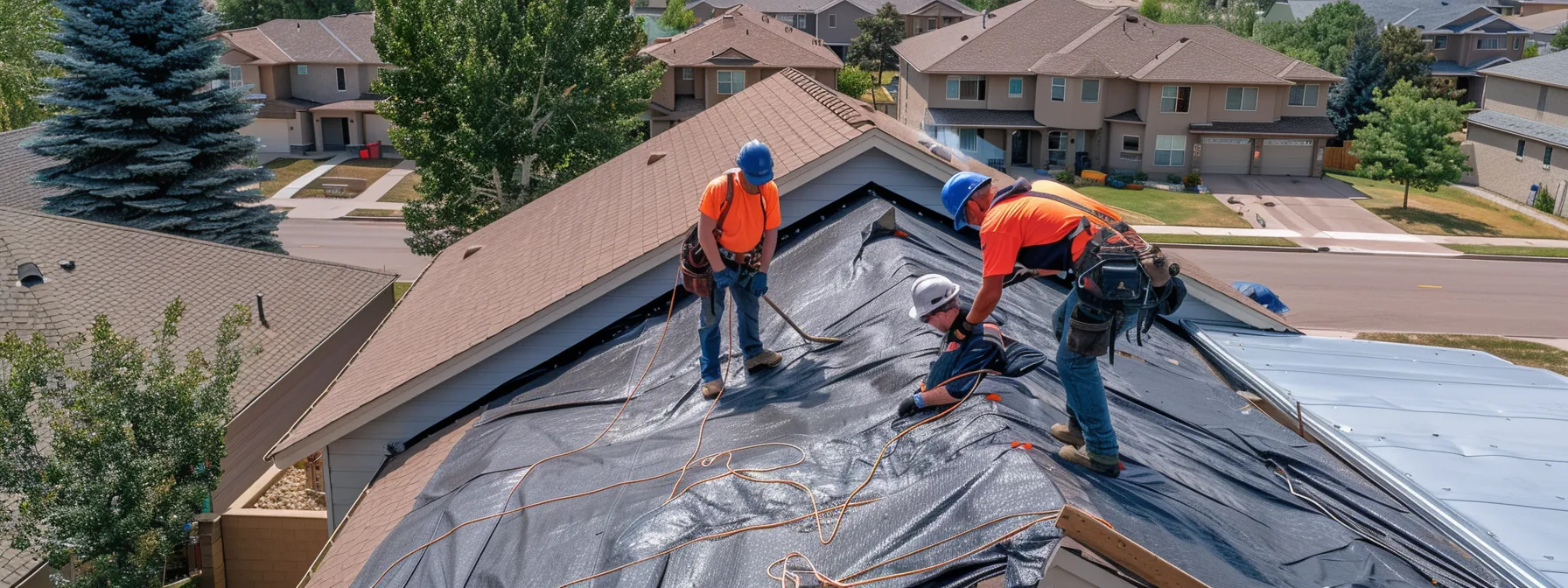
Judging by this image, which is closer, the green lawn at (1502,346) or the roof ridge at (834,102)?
the roof ridge at (834,102)

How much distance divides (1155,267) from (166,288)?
17.0 metres

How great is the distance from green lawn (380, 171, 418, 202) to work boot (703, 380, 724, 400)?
39.7 metres

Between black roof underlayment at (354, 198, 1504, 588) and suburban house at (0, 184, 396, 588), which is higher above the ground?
black roof underlayment at (354, 198, 1504, 588)

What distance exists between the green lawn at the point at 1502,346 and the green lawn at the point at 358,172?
129ft

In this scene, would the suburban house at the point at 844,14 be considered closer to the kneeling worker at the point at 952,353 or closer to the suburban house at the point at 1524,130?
the suburban house at the point at 1524,130

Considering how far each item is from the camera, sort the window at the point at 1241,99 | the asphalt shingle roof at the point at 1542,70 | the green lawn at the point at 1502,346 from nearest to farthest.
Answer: the green lawn at the point at 1502,346 → the asphalt shingle roof at the point at 1542,70 → the window at the point at 1241,99

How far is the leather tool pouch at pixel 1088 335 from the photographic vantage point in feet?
21.0

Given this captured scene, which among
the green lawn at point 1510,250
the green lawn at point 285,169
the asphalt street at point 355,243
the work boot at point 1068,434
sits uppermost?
the work boot at point 1068,434

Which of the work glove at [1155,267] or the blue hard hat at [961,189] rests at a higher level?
the blue hard hat at [961,189]

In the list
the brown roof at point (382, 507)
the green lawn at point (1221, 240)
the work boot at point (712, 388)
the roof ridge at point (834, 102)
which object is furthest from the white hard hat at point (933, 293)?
the green lawn at point (1221, 240)

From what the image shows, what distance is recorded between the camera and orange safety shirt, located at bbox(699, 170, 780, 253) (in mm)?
8750

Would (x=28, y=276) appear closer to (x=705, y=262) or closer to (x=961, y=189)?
(x=705, y=262)

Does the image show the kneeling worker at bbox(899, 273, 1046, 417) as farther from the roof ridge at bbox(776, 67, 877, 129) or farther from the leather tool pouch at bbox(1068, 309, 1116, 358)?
the roof ridge at bbox(776, 67, 877, 129)

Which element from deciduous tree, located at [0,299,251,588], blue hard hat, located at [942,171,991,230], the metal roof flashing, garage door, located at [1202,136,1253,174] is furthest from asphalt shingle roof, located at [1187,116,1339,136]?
deciduous tree, located at [0,299,251,588]
